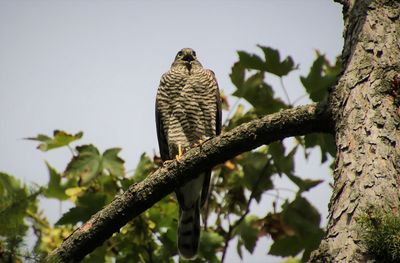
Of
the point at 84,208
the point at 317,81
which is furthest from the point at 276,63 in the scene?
the point at 84,208

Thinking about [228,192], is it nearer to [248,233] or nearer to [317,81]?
[248,233]

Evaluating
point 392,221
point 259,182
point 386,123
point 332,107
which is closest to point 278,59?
point 259,182

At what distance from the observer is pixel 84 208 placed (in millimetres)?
4598

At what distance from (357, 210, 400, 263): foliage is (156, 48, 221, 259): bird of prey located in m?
3.46

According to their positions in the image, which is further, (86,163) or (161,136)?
(161,136)

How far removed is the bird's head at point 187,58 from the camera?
715cm

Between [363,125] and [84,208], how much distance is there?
2640 mm

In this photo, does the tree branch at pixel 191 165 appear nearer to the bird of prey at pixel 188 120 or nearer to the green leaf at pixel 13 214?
the green leaf at pixel 13 214

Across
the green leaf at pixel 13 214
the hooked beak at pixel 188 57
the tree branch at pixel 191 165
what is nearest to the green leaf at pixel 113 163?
the tree branch at pixel 191 165

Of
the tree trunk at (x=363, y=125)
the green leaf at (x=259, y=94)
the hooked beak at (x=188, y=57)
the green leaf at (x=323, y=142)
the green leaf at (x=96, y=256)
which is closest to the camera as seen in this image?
the tree trunk at (x=363, y=125)

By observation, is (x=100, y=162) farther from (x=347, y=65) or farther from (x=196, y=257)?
(x=347, y=65)

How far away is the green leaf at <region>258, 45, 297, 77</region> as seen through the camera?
4527 millimetres

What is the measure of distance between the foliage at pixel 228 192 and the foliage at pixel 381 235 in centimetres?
175

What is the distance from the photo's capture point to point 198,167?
3559 millimetres
